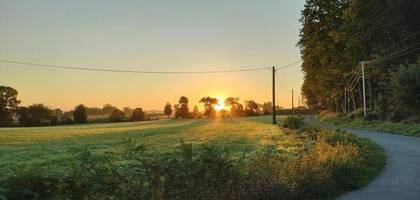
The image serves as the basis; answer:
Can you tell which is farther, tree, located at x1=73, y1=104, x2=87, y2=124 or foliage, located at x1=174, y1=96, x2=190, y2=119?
foliage, located at x1=174, y1=96, x2=190, y2=119

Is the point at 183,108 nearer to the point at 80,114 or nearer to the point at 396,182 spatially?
the point at 80,114

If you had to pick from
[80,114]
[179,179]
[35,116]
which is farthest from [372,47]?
[80,114]

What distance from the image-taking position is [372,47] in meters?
60.6

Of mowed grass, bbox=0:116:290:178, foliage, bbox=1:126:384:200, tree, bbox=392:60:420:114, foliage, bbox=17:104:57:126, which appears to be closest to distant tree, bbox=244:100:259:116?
foliage, bbox=17:104:57:126

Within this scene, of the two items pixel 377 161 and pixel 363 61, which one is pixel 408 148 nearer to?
pixel 377 161

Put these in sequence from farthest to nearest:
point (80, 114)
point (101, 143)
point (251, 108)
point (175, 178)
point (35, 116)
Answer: point (251, 108), point (80, 114), point (35, 116), point (101, 143), point (175, 178)

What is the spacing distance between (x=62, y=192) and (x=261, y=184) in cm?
385

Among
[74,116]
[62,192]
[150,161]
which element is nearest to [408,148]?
[150,161]

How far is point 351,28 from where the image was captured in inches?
2346

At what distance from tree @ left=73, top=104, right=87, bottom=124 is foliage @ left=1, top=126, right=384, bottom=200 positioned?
12719 cm

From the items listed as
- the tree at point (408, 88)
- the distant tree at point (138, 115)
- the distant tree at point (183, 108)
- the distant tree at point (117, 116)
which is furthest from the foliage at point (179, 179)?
the distant tree at point (183, 108)

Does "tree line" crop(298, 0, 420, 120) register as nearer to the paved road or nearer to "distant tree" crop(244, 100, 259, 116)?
the paved road

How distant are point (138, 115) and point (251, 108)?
1870 inches

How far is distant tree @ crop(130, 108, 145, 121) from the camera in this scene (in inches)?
5950
